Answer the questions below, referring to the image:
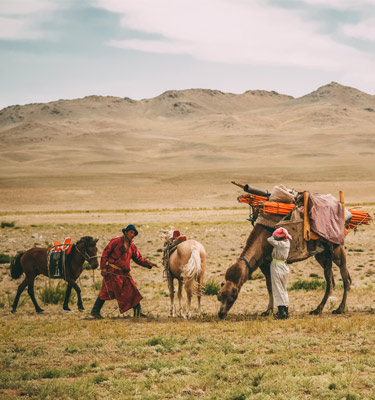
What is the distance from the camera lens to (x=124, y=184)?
236 ft

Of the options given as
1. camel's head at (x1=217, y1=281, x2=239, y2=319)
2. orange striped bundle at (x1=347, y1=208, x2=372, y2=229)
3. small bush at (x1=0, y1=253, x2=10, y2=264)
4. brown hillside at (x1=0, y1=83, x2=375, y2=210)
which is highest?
brown hillside at (x1=0, y1=83, x2=375, y2=210)

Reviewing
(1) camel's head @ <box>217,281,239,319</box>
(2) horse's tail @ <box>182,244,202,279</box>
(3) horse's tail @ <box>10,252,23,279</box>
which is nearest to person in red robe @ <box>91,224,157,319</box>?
(2) horse's tail @ <box>182,244,202,279</box>

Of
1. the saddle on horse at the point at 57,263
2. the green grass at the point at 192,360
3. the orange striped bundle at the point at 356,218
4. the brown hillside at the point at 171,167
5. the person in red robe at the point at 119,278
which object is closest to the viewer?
Result: the green grass at the point at 192,360

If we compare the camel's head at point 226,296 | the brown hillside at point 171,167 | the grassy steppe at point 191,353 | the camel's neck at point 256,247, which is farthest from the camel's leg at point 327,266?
the brown hillside at point 171,167

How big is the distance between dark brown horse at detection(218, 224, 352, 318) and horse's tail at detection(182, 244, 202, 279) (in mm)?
667

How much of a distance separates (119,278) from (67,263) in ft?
5.18

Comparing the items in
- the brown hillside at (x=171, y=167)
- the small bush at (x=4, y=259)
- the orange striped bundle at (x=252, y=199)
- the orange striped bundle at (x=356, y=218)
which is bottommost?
the small bush at (x=4, y=259)

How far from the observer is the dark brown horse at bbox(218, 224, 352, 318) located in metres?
9.83

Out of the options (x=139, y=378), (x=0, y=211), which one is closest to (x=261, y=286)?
(x=139, y=378)

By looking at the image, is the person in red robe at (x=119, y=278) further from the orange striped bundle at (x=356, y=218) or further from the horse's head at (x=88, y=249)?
the orange striped bundle at (x=356, y=218)

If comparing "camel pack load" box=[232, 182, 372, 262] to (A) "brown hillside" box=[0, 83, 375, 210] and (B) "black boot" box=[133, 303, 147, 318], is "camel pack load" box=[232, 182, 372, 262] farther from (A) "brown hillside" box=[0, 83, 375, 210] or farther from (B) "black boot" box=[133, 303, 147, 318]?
(A) "brown hillside" box=[0, 83, 375, 210]

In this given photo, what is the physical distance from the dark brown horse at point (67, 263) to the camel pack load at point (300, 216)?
11.0 ft

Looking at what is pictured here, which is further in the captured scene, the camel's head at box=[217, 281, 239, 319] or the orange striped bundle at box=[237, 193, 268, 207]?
the orange striped bundle at box=[237, 193, 268, 207]

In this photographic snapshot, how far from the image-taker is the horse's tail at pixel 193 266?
10352mm
